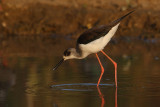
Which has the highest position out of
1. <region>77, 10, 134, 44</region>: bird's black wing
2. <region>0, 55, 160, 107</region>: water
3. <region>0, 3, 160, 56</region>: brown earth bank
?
<region>0, 3, 160, 56</region>: brown earth bank

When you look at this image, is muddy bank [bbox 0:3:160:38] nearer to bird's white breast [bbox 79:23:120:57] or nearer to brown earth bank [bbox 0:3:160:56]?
brown earth bank [bbox 0:3:160:56]

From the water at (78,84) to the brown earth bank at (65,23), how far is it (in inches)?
227

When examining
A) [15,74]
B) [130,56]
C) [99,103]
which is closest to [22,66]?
[15,74]

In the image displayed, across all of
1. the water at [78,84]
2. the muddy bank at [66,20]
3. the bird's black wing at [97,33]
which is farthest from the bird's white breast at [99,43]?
the muddy bank at [66,20]

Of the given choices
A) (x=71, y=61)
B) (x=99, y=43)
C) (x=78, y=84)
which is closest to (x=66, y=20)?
(x=71, y=61)

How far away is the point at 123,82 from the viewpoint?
9.66 metres

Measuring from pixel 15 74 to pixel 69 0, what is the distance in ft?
42.4

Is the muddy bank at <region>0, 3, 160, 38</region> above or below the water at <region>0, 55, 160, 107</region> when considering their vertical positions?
above

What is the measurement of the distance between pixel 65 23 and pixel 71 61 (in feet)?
27.2

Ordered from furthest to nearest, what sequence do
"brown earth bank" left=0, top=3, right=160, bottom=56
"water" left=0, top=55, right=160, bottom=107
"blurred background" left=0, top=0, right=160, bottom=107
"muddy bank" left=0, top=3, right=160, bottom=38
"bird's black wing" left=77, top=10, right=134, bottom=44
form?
"muddy bank" left=0, top=3, right=160, bottom=38, "brown earth bank" left=0, top=3, right=160, bottom=56, "bird's black wing" left=77, top=10, right=134, bottom=44, "blurred background" left=0, top=0, right=160, bottom=107, "water" left=0, top=55, right=160, bottom=107

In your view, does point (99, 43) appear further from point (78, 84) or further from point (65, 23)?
point (65, 23)

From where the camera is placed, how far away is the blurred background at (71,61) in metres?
8.11

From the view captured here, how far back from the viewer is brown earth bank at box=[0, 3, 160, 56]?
19981 millimetres

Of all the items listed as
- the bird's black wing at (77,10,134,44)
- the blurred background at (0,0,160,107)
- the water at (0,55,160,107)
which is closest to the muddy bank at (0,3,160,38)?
the blurred background at (0,0,160,107)
